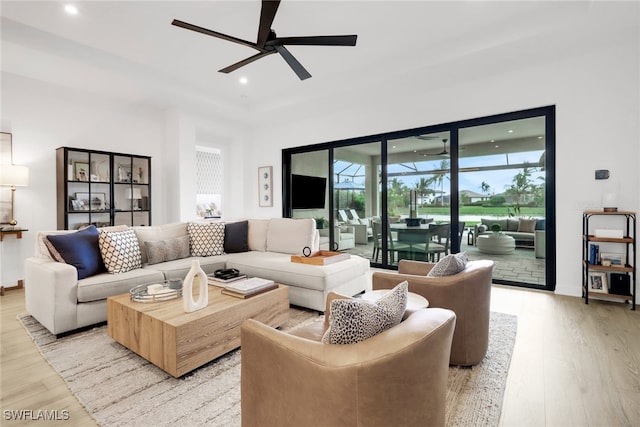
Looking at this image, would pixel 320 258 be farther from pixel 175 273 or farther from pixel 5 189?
pixel 5 189

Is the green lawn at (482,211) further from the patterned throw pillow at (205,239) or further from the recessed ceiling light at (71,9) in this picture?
the recessed ceiling light at (71,9)

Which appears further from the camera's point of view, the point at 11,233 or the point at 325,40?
the point at 11,233

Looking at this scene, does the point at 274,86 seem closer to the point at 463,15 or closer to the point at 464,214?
the point at 463,15

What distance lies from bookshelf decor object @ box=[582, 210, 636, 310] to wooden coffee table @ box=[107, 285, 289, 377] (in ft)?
11.3

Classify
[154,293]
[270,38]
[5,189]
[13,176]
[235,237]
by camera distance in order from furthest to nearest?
[235,237] → [5,189] → [13,176] → [270,38] → [154,293]

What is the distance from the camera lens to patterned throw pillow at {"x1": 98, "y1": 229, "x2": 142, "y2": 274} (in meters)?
2.80

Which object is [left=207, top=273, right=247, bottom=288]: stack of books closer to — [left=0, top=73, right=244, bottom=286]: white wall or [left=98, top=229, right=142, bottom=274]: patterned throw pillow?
[left=98, top=229, right=142, bottom=274]: patterned throw pillow

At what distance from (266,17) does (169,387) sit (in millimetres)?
2688

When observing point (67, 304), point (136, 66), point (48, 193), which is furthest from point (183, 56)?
point (67, 304)

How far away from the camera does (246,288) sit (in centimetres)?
235

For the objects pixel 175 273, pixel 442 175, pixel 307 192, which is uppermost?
pixel 442 175

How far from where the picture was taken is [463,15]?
301 centimetres

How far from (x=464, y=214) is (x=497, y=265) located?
847 millimetres

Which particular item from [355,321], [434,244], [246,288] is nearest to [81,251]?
[246,288]
